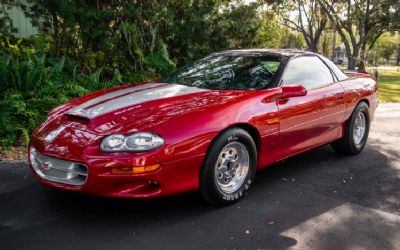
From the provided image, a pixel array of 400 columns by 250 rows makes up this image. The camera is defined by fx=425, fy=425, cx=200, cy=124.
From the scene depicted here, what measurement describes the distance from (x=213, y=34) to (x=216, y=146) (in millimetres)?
7186

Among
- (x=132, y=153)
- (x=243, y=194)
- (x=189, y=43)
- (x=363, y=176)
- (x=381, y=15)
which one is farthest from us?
(x=381, y=15)

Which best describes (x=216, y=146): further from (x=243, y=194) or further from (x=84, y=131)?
(x=84, y=131)

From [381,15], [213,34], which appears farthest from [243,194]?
[381,15]

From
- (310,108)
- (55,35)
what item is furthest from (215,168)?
(55,35)

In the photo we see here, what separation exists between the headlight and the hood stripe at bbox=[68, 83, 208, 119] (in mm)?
468

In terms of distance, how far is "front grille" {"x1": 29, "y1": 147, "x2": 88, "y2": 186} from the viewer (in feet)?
A: 10.9

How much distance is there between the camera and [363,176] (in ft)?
16.1

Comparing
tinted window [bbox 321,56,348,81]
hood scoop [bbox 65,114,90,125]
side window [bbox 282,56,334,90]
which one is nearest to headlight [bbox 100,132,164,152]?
hood scoop [bbox 65,114,90,125]

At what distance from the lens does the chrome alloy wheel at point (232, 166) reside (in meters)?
3.79

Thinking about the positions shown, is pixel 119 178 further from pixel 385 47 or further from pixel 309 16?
pixel 385 47

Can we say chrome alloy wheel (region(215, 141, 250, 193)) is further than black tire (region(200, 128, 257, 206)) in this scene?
Yes

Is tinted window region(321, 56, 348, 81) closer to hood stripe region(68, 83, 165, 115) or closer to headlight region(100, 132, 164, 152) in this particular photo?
hood stripe region(68, 83, 165, 115)

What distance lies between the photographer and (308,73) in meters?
4.89

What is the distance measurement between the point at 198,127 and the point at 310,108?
1644mm
